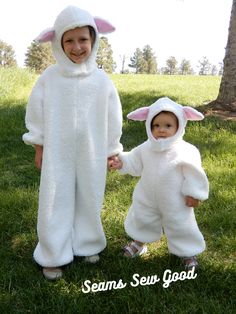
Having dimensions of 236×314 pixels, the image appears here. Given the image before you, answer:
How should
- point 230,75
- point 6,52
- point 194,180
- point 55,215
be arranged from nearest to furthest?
point 194,180
point 55,215
point 230,75
point 6,52

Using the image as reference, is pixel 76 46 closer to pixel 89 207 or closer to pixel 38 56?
pixel 89 207

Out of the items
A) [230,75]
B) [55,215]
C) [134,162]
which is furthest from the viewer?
[230,75]

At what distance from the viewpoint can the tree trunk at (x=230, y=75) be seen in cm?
712

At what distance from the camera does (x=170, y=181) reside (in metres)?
3.02

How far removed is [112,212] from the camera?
4.08 m

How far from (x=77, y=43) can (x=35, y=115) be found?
575 mm

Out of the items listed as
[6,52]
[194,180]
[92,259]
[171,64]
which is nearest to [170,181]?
[194,180]

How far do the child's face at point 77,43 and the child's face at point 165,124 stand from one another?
26.6 inches

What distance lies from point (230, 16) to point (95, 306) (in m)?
5.88

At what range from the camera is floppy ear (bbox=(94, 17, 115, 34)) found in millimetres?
3043

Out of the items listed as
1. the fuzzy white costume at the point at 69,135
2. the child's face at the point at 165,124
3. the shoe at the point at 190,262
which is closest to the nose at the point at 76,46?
the fuzzy white costume at the point at 69,135

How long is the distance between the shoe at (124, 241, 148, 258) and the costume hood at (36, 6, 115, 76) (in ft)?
4.55

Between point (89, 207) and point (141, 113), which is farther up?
point (141, 113)

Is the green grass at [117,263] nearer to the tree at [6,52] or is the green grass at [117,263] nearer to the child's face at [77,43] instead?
the child's face at [77,43]
